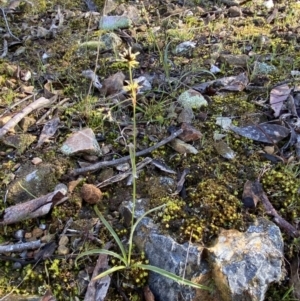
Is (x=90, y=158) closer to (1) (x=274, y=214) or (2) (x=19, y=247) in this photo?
(2) (x=19, y=247)

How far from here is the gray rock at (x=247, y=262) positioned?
167cm

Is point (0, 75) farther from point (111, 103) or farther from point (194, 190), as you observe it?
point (194, 190)

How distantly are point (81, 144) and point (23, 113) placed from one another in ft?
1.54

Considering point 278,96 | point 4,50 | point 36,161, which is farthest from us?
point 4,50

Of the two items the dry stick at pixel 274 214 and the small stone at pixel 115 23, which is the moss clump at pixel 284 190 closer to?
the dry stick at pixel 274 214

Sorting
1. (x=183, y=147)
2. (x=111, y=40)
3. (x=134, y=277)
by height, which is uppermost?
(x=111, y=40)

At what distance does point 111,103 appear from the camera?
2.57 m

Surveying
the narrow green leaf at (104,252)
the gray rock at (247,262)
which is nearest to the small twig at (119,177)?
the narrow green leaf at (104,252)

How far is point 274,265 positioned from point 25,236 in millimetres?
1102

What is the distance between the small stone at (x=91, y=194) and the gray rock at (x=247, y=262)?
1.96 feet

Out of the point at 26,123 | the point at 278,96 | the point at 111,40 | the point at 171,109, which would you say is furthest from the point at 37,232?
the point at 111,40

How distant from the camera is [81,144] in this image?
2.26 m

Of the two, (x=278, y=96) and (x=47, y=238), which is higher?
(x=278, y=96)

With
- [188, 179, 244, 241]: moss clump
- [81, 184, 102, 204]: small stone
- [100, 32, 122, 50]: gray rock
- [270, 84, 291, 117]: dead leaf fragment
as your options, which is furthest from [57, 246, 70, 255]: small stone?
[100, 32, 122, 50]: gray rock
